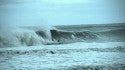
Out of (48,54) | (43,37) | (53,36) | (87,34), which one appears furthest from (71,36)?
(48,54)

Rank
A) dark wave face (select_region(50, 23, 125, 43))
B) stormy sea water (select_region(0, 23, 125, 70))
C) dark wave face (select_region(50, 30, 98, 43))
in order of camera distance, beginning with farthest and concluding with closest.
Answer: dark wave face (select_region(50, 30, 98, 43))
dark wave face (select_region(50, 23, 125, 43))
stormy sea water (select_region(0, 23, 125, 70))

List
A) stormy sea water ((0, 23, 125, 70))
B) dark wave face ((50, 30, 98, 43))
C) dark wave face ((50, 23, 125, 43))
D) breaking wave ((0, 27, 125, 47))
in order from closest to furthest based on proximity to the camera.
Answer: stormy sea water ((0, 23, 125, 70)) < breaking wave ((0, 27, 125, 47)) < dark wave face ((50, 23, 125, 43)) < dark wave face ((50, 30, 98, 43))

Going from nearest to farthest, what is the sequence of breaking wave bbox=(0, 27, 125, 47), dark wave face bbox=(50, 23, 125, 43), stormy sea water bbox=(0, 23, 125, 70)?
1. stormy sea water bbox=(0, 23, 125, 70)
2. breaking wave bbox=(0, 27, 125, 47)
3. dark wave face bbox=(50, 23, 125, 43)

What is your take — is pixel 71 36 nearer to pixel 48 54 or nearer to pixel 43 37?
pixel 43 37

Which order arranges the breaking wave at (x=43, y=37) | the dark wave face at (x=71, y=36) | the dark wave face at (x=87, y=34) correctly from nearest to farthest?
the breaking wave at (x=43, y=37) < the dark wave face at (x=87, y=34) < the dark wave face at (x=71, y=36)

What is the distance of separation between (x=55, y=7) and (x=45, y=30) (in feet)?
5.75

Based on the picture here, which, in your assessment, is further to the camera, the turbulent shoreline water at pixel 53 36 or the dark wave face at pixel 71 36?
the dark wave face at pixel 71 36

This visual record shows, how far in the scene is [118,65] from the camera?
3.66 m

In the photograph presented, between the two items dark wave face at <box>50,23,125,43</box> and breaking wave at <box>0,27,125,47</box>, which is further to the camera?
dark wave face at <box>50,23,125,43</box>

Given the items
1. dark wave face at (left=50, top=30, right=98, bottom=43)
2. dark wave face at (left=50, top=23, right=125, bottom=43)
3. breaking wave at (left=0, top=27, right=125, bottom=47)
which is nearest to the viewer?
breaking wave at (left=0, top=27, right=125, bottom=47)

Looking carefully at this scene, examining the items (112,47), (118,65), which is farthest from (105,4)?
(118,65)

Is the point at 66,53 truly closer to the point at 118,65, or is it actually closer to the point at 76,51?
the point at 76,51

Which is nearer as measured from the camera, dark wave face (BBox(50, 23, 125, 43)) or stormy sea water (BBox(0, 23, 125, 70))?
stormy sea water (BBox(0, 23, 125, 70))

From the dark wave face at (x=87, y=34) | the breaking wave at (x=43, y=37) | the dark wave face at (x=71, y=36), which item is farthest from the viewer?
the dark wave face at (x=71, y=36)
